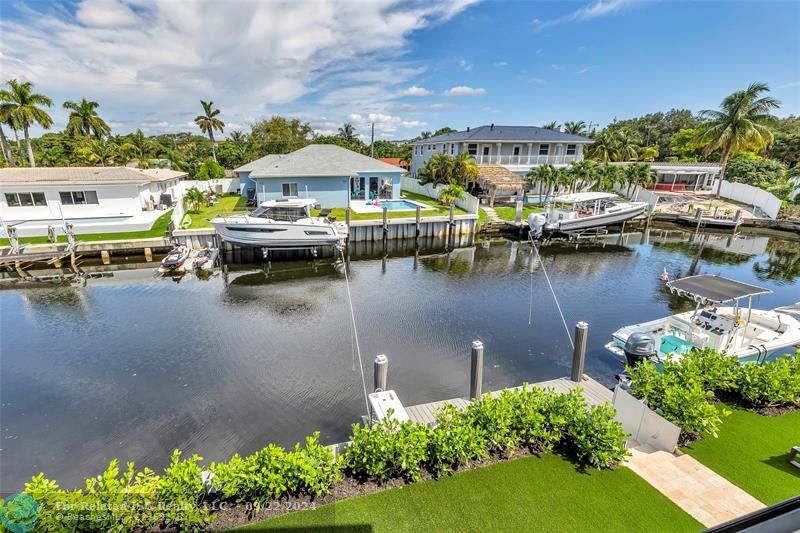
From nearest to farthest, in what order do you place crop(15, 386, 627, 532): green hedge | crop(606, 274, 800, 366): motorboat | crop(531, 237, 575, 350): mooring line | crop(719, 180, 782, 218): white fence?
crop(15, 386, 627, 532): green hedge → crop(606, 274, 800, 366): motorboat → crop(531, 237, 575, 350): mooring line → crop(719, 180, 782, 218): white fence

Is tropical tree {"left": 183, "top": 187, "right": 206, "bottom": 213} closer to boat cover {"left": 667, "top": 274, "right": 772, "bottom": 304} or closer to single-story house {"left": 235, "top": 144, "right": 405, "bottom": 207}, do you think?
single-story house {"left": 235, "top": 144, "right": 405, "bottom": 207}

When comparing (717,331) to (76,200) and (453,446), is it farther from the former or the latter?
(76,200)

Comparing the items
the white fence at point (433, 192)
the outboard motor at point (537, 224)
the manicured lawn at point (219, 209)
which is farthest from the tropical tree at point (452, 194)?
the manicured lawn at point (219, 209)

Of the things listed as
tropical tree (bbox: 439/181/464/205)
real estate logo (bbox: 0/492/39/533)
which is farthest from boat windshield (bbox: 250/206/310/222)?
real estate logo (bbox: 0/492/39/533)

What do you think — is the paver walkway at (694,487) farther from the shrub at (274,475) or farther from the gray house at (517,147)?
the gray house at (517,147)

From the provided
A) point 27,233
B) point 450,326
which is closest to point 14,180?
point 27,233

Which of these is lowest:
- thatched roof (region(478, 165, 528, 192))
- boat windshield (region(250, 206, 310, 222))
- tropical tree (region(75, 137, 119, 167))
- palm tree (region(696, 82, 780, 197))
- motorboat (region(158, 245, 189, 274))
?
motorboat (region(158, 245, 189, 274))

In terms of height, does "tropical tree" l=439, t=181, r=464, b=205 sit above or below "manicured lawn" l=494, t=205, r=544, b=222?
above
